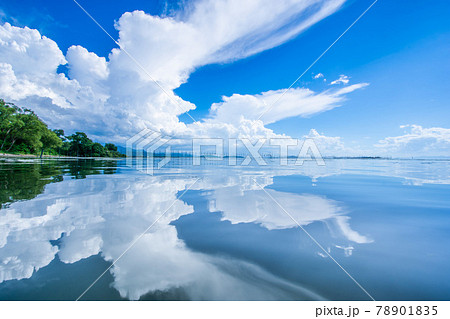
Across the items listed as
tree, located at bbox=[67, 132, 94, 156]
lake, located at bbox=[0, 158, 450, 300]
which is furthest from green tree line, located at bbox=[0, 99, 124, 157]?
lake, located at bbox=[0, 158, 450, 300]

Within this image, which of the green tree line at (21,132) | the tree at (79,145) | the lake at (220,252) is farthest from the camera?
the tree at (79,145)

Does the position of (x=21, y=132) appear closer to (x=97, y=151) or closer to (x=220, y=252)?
(x=97, y=151)

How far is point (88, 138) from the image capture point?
10750 centimetres

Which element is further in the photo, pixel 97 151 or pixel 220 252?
pixel 97 151

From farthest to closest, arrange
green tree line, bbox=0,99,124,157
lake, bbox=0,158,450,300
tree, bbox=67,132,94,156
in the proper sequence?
tree, bbox=67,132,94,156
green tree line, bbox=0,99,124,157
lake, bbox=0,158,450,300

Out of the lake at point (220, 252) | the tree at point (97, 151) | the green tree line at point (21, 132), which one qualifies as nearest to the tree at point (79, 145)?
the tree at point (97, 151)

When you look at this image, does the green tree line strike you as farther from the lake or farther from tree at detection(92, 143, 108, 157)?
the lake

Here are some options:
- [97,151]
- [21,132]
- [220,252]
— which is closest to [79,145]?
[97,151]

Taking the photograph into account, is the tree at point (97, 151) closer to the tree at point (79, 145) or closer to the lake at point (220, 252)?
the tree at point (79, 145)

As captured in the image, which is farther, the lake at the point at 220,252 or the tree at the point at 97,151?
the tree at the point at 97,151

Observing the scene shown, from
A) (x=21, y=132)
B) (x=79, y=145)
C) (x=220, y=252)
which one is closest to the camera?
(x=220, y=252)

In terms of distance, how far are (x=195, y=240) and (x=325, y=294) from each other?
7.55ft
